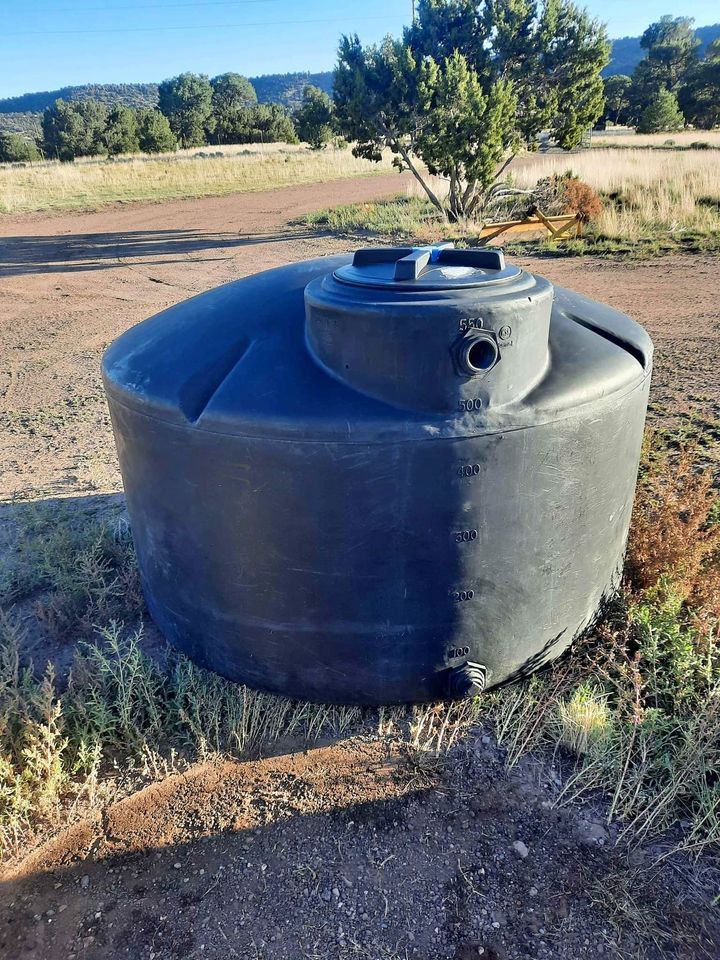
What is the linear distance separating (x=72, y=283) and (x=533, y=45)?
436 inches

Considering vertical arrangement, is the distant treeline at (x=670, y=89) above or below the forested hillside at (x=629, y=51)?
below

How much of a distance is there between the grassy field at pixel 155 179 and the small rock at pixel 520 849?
23.1 metres

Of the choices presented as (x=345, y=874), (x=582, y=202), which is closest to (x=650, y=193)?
(x=582, y=202)

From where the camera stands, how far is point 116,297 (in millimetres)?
11273

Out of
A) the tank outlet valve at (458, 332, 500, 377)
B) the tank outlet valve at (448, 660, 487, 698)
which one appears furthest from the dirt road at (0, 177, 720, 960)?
the tank outlet valve at (458, 332, 500, 377)

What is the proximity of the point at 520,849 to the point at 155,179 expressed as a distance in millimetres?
29400

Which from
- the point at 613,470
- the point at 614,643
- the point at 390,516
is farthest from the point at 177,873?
the point at 613,470

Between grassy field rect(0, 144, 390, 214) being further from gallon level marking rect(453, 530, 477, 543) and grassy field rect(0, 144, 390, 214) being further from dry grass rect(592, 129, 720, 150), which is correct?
gallon level marking rect(453, 530, 477, 543)

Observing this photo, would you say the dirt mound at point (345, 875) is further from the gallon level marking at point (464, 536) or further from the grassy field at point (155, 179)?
the grassy field at point (155, 179)

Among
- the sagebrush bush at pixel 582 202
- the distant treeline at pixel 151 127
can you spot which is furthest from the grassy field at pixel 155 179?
the sagebrush bush at pixel 582 202

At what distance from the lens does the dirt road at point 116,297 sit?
606 cm

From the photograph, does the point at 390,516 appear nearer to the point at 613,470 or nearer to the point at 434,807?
the point at 613,470

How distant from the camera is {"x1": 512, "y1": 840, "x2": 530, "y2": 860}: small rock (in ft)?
7.80

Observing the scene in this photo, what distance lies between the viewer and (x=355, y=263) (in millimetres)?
2676
